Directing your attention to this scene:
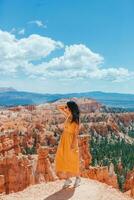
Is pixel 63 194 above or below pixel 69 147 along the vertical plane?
below

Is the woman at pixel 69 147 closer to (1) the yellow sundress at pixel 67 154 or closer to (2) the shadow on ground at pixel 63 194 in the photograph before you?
(1) the yellow sundress at pixel 67 154

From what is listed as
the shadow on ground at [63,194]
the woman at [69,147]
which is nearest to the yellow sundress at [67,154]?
the woman at [69,147]

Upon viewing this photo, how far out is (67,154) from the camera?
637 inches

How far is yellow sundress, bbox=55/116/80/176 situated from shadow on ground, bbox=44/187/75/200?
616 mm

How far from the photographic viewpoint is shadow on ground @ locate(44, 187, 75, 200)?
15565 mm


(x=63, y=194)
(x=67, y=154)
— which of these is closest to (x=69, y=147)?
(x=67, y=154)

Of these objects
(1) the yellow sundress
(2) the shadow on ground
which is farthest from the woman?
(2) the shadow on ground

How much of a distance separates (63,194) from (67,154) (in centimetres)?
139

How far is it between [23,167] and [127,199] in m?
23.1

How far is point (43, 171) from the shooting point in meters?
42.9

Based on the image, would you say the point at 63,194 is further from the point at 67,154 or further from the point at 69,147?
the point at 69,147

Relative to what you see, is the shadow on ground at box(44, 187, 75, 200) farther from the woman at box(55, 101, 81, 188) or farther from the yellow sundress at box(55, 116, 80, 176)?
the yellow sundress at box(55, 116, 80, 176)

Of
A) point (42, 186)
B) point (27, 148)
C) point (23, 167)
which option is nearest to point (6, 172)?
point (23, 167)

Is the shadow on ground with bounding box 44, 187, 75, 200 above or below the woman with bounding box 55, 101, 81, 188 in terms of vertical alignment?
below
